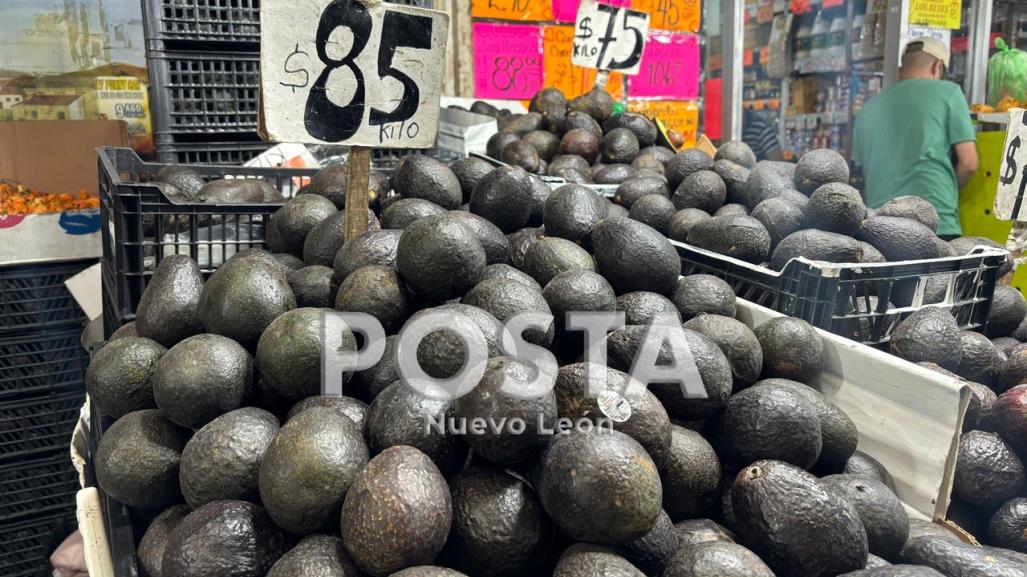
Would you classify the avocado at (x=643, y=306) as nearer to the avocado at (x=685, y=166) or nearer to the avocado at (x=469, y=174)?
the avocado at (x=469, y=174)

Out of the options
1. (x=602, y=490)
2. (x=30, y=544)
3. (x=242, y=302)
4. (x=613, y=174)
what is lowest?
(x=30, y=544)

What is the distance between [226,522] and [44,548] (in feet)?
8.47

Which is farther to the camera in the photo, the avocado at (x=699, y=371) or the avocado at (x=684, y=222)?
the avocado at (x=684, y=222)

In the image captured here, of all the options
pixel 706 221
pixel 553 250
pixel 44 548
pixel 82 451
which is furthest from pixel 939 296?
pixel 44 548

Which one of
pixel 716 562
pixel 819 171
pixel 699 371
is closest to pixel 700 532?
pixel 716 562

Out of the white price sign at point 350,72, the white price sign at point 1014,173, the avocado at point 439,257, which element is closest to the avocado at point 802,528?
the avocado at point 439,257

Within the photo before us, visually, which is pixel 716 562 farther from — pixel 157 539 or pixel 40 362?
pixel 40 362

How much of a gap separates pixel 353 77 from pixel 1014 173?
2707 millimetres

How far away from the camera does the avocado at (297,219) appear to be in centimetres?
240

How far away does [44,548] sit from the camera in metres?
3.26

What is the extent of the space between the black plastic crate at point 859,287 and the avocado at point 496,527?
1.15 m

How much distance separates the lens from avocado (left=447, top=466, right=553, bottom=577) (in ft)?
4.26

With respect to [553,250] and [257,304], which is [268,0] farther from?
[553,250]

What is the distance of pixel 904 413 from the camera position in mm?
1713
